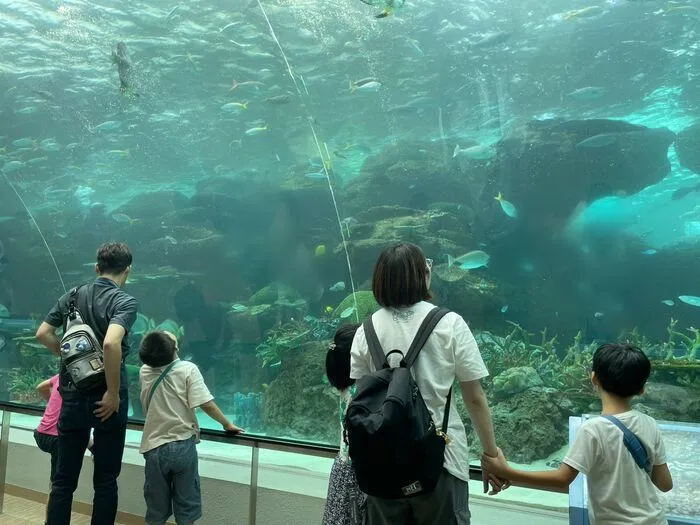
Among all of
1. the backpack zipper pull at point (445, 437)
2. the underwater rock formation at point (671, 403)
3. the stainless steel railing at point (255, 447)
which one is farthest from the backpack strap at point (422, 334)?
the underwater rock formation at point (671, 403)

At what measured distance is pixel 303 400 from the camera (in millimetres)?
6648

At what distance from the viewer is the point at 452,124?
23.3 feet

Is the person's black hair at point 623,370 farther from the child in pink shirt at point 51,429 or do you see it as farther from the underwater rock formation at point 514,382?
the underwater rock formation at point 514,382

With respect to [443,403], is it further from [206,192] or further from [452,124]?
[206,192]

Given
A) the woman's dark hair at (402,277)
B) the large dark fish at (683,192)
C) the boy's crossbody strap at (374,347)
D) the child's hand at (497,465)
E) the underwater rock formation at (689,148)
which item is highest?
the underwater rock formation at (689,148)

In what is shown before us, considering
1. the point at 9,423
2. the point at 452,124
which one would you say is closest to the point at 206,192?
the point at 452,124

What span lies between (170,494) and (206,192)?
6.54m

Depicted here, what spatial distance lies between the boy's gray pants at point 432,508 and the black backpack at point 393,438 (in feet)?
0.24

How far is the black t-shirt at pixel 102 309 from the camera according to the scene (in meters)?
2.60

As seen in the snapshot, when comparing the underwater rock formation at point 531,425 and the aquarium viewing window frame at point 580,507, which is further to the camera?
the underwater rock formation at point 531,425

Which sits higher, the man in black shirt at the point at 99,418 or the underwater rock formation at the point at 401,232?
the underwater rock formation at the point at 401,232

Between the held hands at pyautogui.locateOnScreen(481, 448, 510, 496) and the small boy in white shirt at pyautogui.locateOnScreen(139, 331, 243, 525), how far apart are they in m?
1.52

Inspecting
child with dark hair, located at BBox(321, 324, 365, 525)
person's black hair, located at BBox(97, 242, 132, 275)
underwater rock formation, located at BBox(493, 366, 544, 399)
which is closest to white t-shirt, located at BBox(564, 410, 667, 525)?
child with dark hair, located at BBox(321, 324, 365, 525)

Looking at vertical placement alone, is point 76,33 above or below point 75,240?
above
